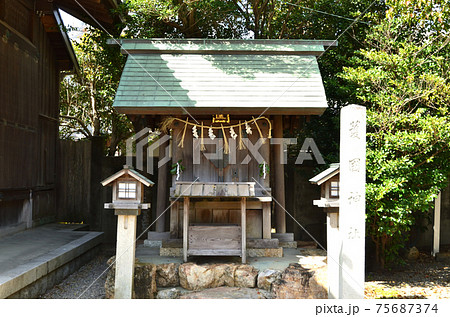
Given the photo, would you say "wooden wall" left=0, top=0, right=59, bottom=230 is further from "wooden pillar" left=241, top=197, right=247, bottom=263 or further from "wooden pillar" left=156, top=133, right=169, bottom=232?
"wooden pillar" left=241, top=197, right=247, bottom=263

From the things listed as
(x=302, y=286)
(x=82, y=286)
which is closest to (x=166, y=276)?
(x=82, y=286)

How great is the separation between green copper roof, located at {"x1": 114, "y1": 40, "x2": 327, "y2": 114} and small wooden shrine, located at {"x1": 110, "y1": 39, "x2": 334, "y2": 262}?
2 centimetres

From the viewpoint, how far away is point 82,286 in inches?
316

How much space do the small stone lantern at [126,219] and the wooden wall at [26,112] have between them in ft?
15.3

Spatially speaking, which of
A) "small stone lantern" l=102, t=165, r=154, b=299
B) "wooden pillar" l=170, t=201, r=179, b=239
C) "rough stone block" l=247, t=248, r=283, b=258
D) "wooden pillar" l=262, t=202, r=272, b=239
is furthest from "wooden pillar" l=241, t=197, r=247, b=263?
"small stone lantern" l=102, t=165, r=154, b=299

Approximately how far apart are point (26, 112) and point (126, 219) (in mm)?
6348

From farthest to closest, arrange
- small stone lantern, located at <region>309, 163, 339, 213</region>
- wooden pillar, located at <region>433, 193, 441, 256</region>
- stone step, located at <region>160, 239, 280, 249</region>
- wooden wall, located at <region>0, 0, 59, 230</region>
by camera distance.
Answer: wooden pillar, located at <region>433, 193, 441, 256</region> < wooden wall, located at <region>0, 0, 59, 230</region> < stone step, located at <region>160, 239, 280, 249</region> < small stone lantern, located at <region>309, 163, 339, 213</region>

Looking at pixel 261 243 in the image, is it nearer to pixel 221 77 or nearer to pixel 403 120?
pixel 221 77

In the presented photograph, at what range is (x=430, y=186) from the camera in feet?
27.4

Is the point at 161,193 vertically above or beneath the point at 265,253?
above

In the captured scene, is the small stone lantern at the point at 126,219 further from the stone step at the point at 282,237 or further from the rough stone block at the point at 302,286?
the stone step at the point at 282,237

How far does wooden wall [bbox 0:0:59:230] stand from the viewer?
9219mm

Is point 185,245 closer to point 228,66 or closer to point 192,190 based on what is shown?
point 192,190

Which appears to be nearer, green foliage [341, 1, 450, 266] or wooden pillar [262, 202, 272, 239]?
green foliage [341, 1, 450, 266]
